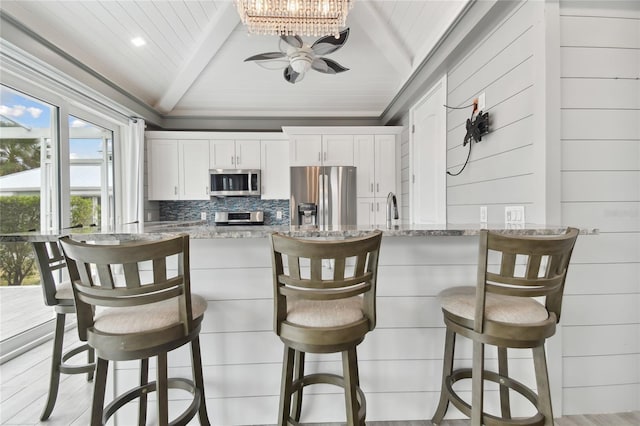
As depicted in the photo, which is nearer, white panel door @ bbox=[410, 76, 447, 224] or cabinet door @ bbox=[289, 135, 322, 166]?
white panel door @ bbox=[410, 76, 447, 224]

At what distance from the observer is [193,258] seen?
1.56 meters

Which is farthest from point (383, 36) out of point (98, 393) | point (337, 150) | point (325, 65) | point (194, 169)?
point (98, 393)

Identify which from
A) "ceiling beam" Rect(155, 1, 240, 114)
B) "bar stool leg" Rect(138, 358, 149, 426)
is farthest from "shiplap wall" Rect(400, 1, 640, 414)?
"bar stool leg" Rect(138, 358, 149, 426)

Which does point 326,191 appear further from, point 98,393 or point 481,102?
point 98,393

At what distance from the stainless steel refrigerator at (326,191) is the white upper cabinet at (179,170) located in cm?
130

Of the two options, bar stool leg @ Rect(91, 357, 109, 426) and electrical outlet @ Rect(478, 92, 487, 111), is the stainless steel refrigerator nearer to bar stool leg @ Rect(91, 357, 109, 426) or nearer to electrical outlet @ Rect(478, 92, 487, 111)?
electrical outlet @ Rect(478, 92, 487, 111)

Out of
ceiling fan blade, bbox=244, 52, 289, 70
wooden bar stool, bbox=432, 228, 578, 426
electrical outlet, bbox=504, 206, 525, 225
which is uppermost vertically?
ceiling fan blade, bbox=244, 52, 289, 70

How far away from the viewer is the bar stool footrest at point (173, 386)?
1.23m

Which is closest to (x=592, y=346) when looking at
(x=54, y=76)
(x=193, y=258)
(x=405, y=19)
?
(x=193, y=258)

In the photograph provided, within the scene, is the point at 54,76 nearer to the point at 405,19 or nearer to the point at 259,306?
the point at 259,306

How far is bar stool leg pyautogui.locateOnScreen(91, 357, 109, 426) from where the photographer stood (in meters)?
1.12

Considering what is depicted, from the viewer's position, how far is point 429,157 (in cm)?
307

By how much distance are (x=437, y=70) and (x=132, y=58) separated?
9.53ft

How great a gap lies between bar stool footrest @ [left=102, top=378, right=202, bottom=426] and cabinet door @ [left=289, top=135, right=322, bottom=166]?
9.86 ft
